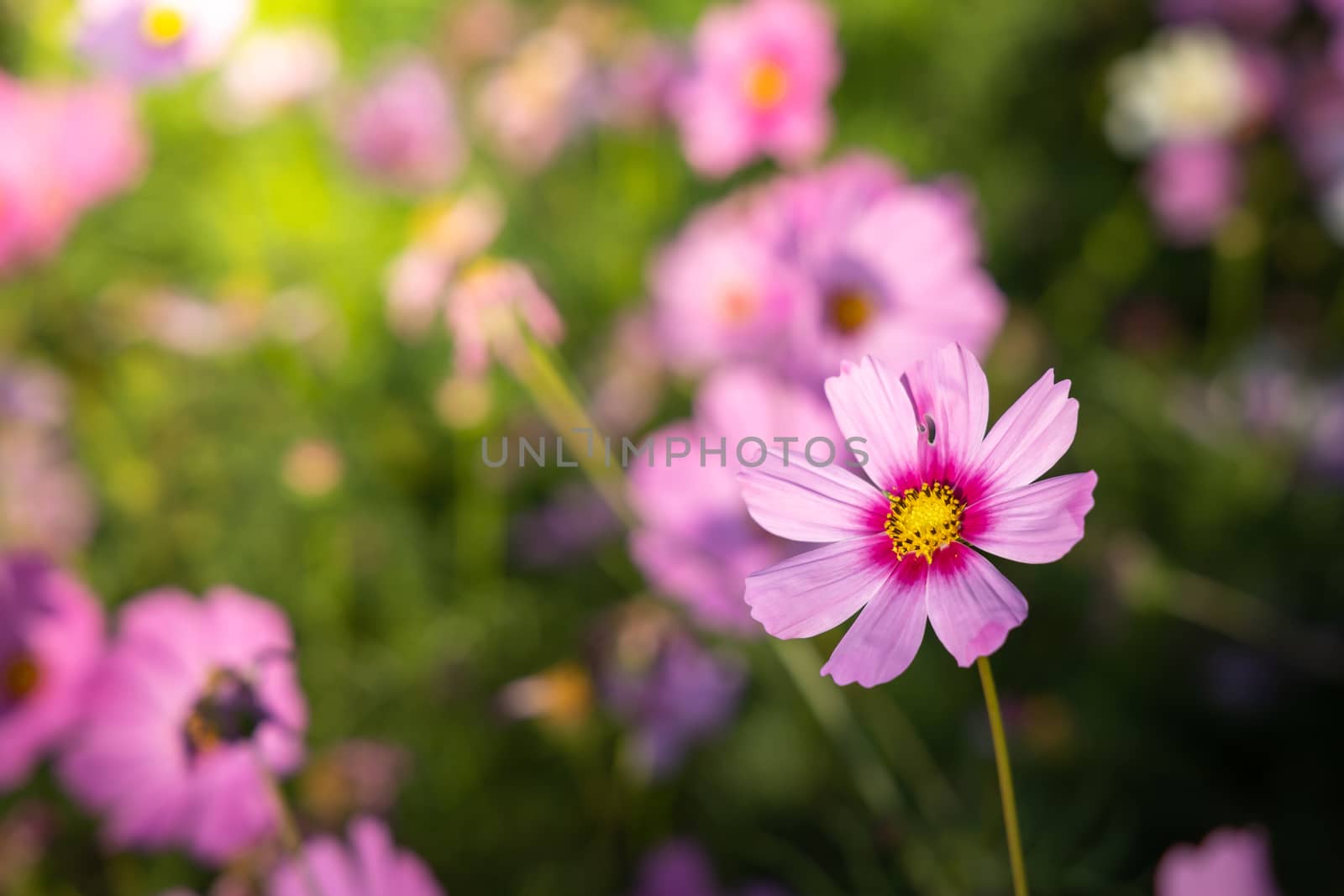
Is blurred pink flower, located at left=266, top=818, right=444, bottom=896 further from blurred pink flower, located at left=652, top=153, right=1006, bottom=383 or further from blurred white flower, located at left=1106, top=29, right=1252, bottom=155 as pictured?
blurred white flower, located at left=1106, top=29, right=1252, bottom=155

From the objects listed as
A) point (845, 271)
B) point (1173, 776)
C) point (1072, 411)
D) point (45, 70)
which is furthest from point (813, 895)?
point (45, 70)

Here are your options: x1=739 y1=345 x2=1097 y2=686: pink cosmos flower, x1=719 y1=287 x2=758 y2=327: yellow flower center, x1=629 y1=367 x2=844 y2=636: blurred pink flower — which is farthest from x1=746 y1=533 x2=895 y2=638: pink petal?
x1=719 y1=287 x2=758 y2=327: yellow flower center

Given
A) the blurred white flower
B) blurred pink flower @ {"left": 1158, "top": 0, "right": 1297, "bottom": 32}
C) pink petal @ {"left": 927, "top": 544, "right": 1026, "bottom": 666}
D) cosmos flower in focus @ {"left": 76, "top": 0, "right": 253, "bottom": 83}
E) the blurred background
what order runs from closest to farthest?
pink petal @ {"left": 927, "top": 544, "right": 1026, "bottom": 666} < cosmos flower in focus @ {"left": 76, "top": 0, "right": 253, "bottom": 83} < the blurred background < the blurred white flower < blurred pink flower @ {"left": 1158, "top": 0, "right": 1297, "bottom": 32}

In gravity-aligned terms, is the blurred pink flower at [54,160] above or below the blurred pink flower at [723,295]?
above

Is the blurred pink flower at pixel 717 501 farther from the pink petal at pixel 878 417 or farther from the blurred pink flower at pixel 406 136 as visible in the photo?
the blurred pink flower at pixel 406 136

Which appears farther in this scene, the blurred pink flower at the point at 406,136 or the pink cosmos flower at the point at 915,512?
the blurred pink flower at the point at 406,136

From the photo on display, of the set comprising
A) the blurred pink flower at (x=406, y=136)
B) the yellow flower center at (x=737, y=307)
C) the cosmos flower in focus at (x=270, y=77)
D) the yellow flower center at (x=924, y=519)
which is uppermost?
the cosmos flower in focus at (x=270, y=77)

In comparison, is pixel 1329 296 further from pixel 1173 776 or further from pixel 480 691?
pixel 480 691

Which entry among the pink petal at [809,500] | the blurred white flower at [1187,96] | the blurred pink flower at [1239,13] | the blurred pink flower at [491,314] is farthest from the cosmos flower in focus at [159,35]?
the blurred pink flower at [1239,13]
